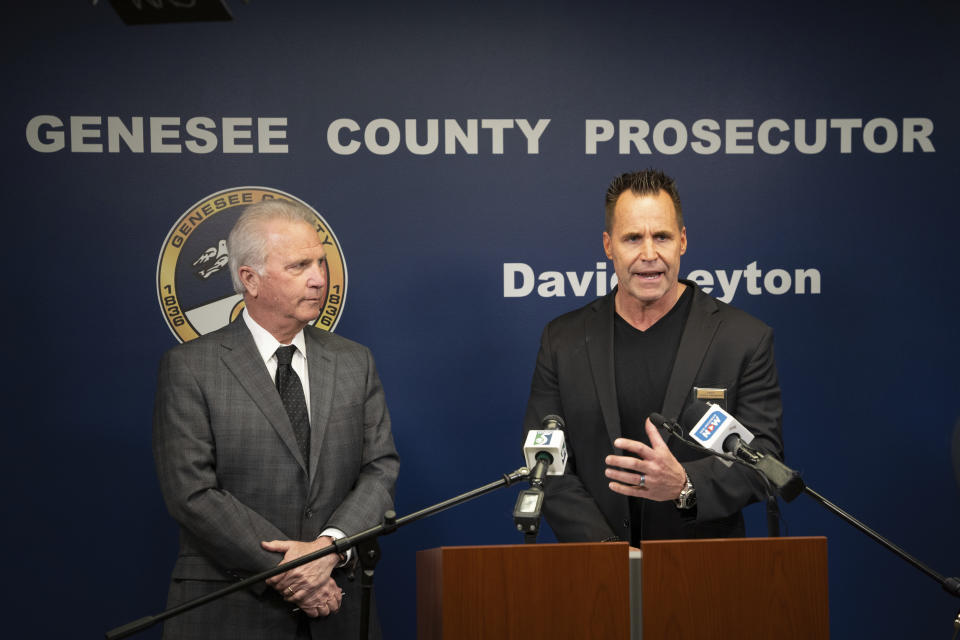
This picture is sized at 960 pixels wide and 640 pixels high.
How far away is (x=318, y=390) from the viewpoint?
2.72 m

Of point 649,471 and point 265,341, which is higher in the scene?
point 265,341

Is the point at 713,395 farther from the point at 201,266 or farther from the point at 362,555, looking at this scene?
the point at 201,266

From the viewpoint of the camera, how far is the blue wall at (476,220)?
12.0ft

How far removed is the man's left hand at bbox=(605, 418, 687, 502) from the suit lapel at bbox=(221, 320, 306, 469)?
953mm

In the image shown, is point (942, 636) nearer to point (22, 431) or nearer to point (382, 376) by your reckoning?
point (382, 376)

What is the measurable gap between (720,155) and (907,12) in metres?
1.01

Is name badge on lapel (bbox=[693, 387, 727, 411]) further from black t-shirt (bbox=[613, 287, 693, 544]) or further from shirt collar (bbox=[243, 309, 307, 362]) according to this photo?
shirt collar (bbox=[243, 309, 307, 362])

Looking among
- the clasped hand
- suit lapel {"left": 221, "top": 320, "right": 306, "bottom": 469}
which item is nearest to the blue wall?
suit lapel {"left": 221, "top": 320, "right": 306, "bottom": 469}

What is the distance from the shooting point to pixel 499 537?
387 cm

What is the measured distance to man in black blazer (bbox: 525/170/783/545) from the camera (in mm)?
2650

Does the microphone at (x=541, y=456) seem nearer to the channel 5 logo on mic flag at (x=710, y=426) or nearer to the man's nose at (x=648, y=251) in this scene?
the channel 5 logo on mic flag at (x=710, y=426)

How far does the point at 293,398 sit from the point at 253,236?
0.50m

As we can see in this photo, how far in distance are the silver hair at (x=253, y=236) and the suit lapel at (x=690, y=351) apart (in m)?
1.20

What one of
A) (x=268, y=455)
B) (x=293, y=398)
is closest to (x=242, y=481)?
(x=268, y=455)
